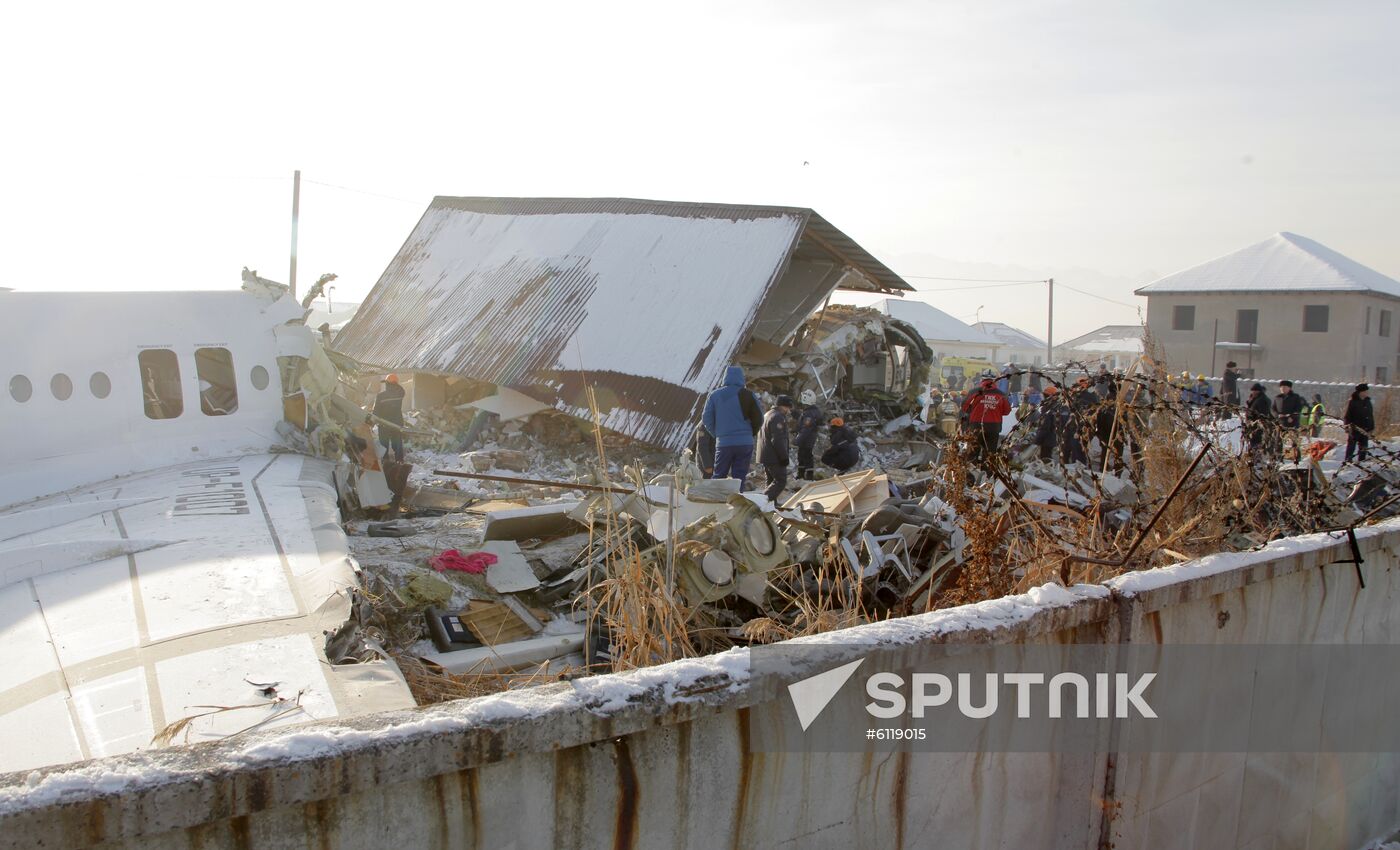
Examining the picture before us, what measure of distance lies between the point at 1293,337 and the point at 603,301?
102 ft

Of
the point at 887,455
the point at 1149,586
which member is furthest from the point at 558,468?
the point at 1149,586

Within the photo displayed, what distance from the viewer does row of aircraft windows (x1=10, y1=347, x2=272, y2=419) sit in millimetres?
8367

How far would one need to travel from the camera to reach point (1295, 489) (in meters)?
5.44

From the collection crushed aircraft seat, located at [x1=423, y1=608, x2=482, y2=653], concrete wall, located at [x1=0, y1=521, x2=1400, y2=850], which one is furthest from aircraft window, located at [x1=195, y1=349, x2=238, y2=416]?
concrete wall, located at [x1=0, y1=521, x2=1400, y2=850]

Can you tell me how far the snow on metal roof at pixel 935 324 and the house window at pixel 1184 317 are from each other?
2304cm

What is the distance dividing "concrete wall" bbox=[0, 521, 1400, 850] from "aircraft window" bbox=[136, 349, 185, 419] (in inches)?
318

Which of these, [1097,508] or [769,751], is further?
[1097,508]

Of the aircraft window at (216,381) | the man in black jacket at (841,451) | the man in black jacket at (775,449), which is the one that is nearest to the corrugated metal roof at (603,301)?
the man in black jacket at (841,451)

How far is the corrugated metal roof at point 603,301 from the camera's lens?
15781 millimetres

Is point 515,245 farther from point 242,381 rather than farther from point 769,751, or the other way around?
point 769,751

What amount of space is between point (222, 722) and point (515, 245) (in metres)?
19.0

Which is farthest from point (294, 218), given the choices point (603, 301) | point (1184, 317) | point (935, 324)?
point (935, 324)

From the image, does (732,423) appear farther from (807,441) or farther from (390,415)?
(390,415)

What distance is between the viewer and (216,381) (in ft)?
33.1
